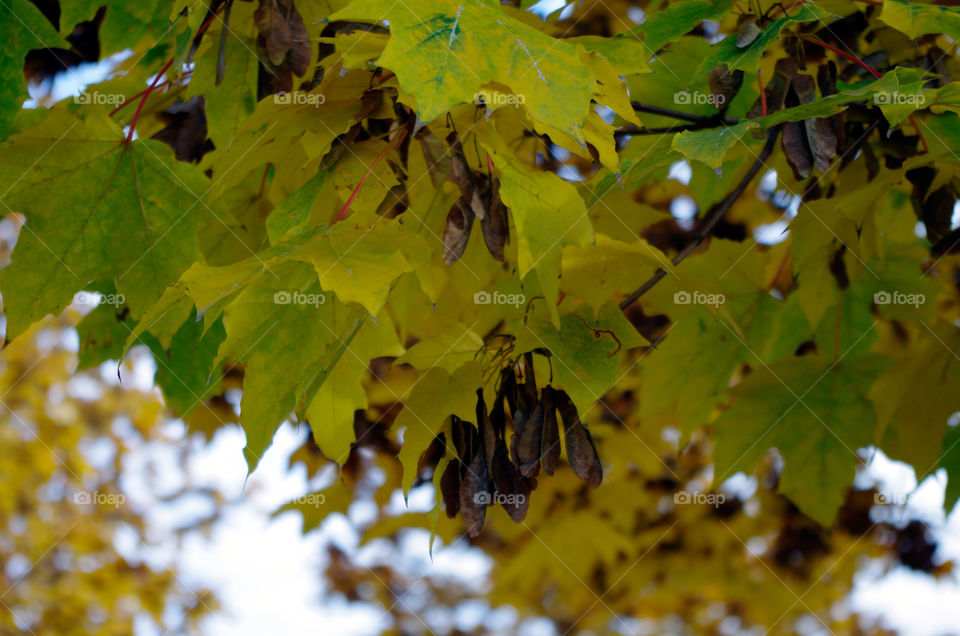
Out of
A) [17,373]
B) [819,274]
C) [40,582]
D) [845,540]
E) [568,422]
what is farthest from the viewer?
[17,373]

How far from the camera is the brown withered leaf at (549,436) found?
114cm

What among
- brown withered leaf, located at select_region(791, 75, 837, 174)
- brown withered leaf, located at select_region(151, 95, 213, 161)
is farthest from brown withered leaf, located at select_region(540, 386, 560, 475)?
brown withered leaf, located at select_region(151, 95, 213, 161)

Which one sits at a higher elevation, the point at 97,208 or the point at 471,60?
the point at 471,60

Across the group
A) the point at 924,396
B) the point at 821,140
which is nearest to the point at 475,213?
the point at 821,140

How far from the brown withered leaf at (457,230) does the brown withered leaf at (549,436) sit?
26 centimetres

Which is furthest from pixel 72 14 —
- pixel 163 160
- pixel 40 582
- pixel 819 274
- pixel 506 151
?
pixel 40 582

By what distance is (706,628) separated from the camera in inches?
217

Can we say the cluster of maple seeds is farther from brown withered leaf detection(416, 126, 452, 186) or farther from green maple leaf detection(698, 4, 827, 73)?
green maple leaf detection(698, 4, 827, 73)

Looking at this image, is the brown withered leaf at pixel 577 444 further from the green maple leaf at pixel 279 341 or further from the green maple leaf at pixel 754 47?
the green maple leaf at pixel 754 47

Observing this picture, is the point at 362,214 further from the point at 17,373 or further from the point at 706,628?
the point at 17,373

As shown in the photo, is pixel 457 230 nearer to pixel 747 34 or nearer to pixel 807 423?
pixel 747 34

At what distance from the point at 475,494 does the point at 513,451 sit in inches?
3.4

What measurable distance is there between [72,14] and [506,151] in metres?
0.87

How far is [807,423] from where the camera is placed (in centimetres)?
171
